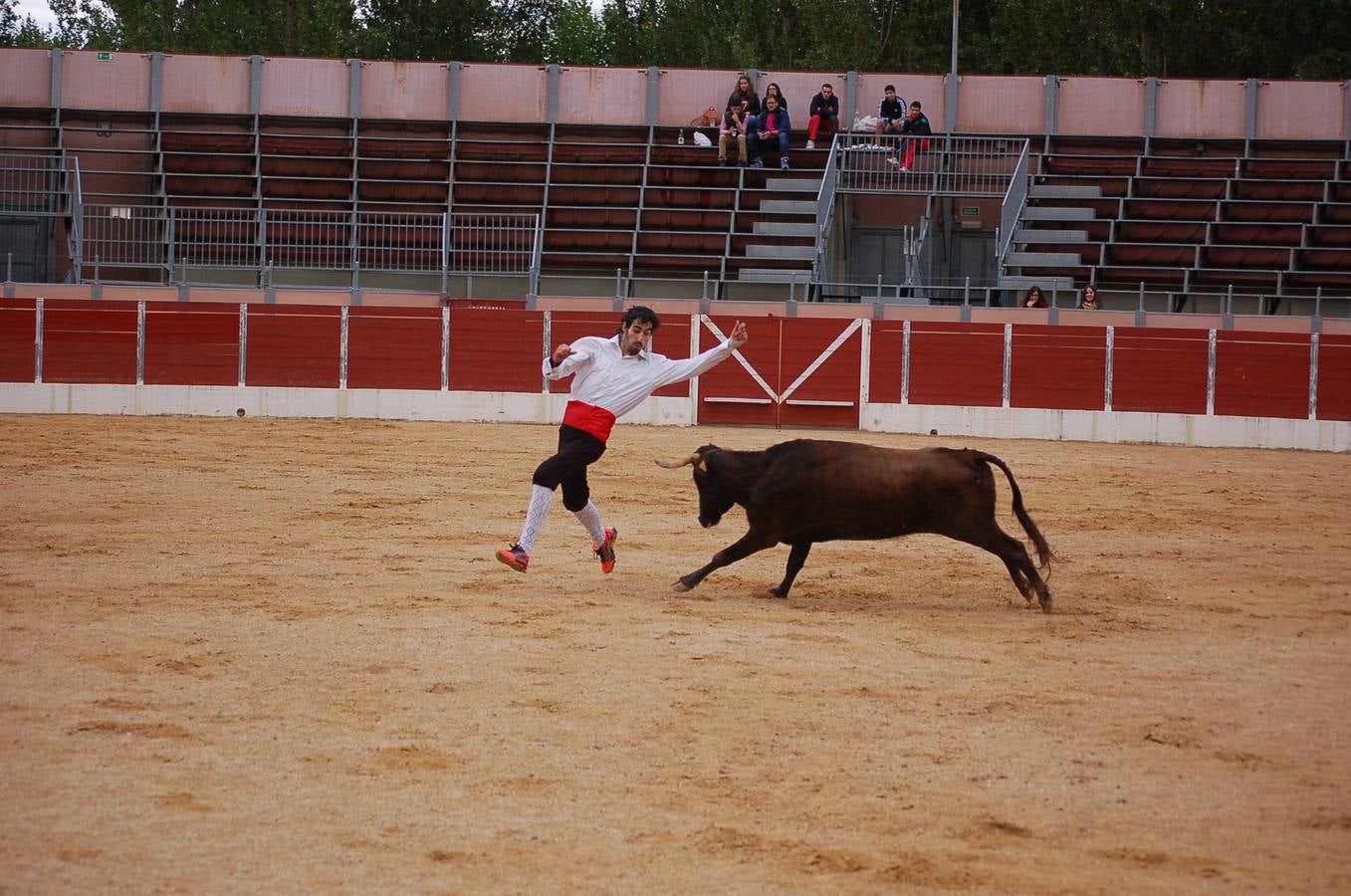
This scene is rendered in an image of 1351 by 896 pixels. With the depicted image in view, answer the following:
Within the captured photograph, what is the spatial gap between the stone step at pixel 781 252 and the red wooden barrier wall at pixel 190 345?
7.23 m

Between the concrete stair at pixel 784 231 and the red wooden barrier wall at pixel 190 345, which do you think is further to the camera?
the concrete stair at pixel 784 231

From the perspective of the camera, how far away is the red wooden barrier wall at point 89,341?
2061cm

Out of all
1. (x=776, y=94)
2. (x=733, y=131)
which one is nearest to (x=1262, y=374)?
(x=776, y=94)

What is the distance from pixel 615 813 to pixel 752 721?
1.19 meters

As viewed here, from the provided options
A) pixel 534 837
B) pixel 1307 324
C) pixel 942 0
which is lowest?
pixel 534 837

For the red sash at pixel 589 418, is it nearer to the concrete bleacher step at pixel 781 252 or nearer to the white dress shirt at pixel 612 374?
the white dress shirt at pixel 612 374

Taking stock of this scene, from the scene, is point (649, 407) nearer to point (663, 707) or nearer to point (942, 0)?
point (663, 707)

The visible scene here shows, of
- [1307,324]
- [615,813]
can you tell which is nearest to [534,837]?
[615,813]

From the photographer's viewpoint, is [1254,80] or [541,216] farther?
[1254,80]

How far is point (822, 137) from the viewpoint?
25.2 meters

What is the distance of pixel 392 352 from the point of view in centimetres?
2095

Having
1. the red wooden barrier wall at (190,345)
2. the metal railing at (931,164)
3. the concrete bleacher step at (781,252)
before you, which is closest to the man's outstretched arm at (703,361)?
the red wooden barrier wall at (190,345)

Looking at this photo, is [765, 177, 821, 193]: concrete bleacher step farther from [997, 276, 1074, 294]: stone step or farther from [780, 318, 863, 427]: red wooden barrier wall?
[780, 318, 863, 427]: red wooden barrier wall

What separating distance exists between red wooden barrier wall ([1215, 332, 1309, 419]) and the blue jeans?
740 centimetres
